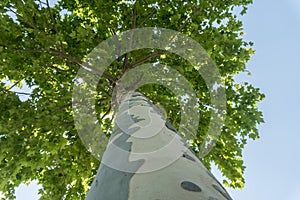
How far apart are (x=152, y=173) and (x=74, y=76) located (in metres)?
5.00

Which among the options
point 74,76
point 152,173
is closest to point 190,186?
point 152,173

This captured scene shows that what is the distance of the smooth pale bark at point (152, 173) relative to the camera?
1.14 metres

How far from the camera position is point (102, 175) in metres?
1.51

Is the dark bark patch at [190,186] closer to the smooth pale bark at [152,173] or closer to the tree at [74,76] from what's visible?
the smooth pale bark at [152,173]

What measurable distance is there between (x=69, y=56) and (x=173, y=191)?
4454 mm

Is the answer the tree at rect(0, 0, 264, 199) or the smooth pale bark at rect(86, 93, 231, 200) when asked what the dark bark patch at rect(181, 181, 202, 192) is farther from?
the tree at rect(0, 0, 264, 199)

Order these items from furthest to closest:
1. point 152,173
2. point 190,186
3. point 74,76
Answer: point 74,76 → point 152,173 → point 190,186

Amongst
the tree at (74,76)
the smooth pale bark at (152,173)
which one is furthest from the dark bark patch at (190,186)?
the tree at (74,76)

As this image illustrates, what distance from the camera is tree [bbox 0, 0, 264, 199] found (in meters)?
4.77

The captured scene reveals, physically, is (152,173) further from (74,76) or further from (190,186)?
(74,76)

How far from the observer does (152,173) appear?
1303 mm

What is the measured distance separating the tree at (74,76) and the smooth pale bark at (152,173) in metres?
3.09

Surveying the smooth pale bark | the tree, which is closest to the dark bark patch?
the smooth pale bark

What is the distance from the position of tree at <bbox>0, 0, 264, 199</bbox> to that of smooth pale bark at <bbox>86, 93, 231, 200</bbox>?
10.1 feet
